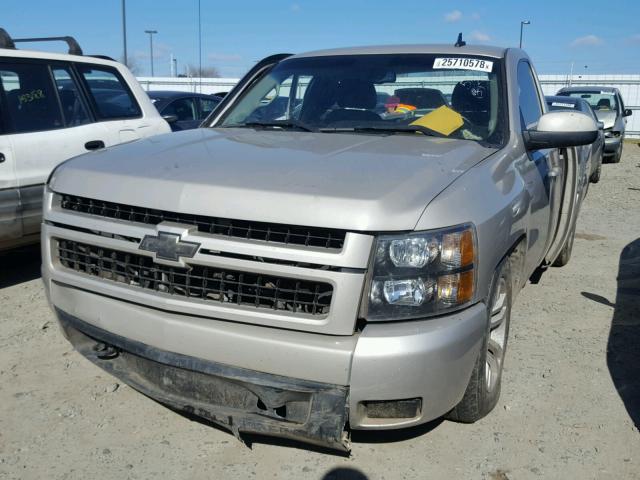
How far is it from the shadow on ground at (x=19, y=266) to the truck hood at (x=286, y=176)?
2.58m

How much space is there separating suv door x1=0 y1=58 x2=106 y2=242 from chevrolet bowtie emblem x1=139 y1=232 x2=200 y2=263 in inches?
108

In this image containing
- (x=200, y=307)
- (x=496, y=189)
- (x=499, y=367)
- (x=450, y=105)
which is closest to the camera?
(x=200, y=307)

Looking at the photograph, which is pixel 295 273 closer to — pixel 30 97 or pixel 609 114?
pixel 30 97

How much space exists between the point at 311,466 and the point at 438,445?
61 centimetres

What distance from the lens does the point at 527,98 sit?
13.1 feet

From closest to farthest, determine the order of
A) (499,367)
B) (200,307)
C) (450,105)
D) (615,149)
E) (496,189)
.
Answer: (200,307) < (496,189) < (499,367) < (450,105) < (615,149)

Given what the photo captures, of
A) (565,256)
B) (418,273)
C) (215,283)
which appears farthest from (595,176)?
(215,283)

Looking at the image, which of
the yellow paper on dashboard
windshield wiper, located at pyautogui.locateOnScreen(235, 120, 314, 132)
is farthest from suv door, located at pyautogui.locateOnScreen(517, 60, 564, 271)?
windshield wiper, located at pyautogui.locateOnScreen(235, 120, 314, 132)

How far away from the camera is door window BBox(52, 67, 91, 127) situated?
532 centimetres

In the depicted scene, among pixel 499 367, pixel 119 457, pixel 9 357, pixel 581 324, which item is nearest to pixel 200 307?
pixel 119 457

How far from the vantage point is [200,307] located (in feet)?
7.93

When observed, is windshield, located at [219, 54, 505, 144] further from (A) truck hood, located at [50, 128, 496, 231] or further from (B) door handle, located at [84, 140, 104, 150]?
(B) door handle, located at [84, 140, 104, 150]

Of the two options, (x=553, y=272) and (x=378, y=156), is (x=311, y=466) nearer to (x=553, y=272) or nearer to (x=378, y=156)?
(x=378, y=156)

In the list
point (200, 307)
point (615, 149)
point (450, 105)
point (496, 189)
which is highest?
point (450, 105)
